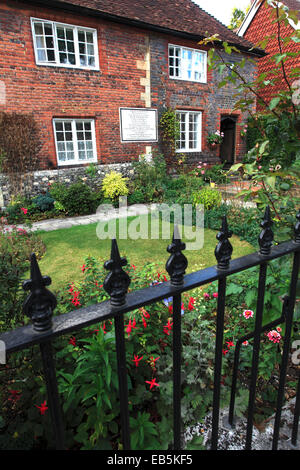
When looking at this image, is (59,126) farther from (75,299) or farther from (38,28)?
(75,299)

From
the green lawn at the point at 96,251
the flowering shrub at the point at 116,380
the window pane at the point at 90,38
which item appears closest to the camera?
the flowering shrub at the point at 116,380

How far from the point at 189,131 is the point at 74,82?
540cm

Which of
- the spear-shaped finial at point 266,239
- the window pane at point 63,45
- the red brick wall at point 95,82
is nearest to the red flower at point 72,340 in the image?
the spear-shaped finial at point 266,239

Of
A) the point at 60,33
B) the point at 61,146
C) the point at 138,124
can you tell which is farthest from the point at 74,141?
the point at 60,33

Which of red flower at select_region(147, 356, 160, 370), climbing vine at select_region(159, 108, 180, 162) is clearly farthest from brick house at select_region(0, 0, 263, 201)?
red flower at select_region(147, 356, 160, 370)

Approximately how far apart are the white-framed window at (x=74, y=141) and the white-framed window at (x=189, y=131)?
3.81 m

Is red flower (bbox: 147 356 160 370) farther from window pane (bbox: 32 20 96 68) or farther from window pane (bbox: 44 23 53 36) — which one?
window pane (bbox: 44 23 53 36)

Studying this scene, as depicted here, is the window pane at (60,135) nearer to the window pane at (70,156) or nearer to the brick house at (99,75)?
the brick house at (99,75)

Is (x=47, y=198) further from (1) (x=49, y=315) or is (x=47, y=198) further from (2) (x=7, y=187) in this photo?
(1) (x=49, y=315)

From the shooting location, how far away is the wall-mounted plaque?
10477 millimetres

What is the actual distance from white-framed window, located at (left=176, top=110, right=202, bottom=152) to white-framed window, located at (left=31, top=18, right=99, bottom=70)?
4.20 metres

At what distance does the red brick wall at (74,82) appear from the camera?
8.29 meters

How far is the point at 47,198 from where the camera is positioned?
8.95 meters

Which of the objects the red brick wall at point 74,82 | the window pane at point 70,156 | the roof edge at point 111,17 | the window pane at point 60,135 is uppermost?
the roof edge at point 111,17
